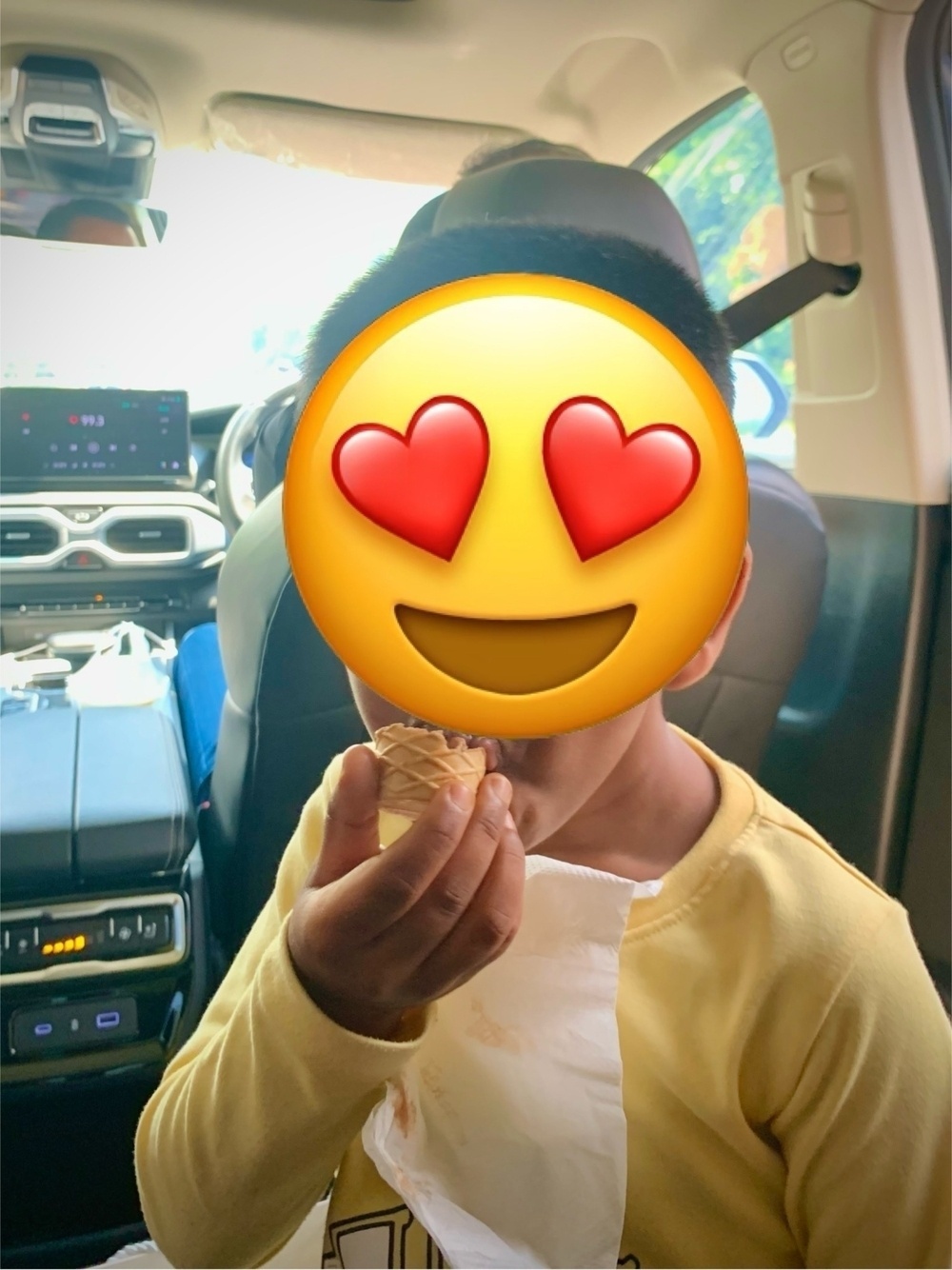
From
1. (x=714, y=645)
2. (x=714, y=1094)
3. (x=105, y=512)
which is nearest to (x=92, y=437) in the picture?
(x=105, y=512)

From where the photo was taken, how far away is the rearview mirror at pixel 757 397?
60cm

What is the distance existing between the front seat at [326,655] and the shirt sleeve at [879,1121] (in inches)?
6.7

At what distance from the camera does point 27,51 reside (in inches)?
23.4

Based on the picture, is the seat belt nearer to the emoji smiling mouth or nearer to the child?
the child

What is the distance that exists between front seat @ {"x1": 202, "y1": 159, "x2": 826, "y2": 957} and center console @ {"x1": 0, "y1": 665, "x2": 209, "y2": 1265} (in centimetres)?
4

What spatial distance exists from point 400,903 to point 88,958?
0.28 meters

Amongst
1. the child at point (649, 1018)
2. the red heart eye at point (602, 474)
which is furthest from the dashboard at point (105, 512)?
the red heart eye at point (602, 474)

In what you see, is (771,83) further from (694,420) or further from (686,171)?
(694,420)

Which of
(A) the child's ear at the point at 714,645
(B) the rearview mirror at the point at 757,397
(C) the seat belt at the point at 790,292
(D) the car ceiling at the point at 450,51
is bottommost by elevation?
(A) the child's ear at the point at 714,645

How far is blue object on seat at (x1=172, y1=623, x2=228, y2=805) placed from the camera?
64cm

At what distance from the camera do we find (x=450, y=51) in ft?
2.09

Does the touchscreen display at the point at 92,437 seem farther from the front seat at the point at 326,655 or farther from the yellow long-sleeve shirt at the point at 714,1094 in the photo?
the yellow long-sleeve shirt at the point at 714,1094

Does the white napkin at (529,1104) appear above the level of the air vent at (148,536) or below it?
below

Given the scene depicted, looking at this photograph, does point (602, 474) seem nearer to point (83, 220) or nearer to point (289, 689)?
point (289, 689)
